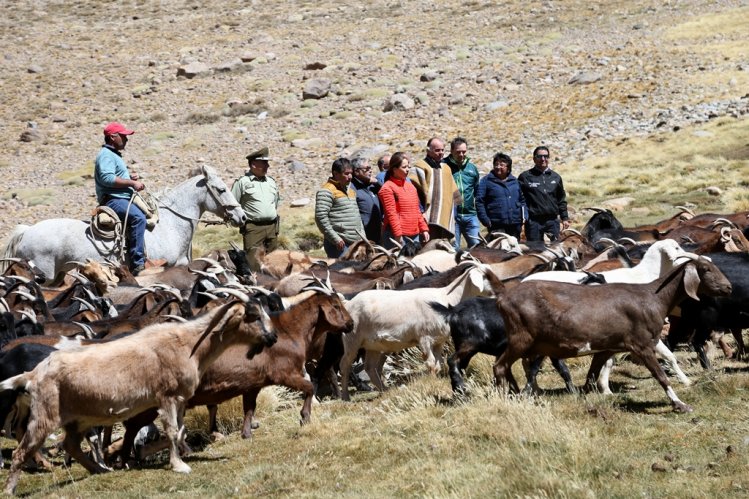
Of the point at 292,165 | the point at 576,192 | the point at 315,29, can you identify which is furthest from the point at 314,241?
the point at 315,29

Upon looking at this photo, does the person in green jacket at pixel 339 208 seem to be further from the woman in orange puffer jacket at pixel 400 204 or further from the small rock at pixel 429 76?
the small rock at pixel 429 76

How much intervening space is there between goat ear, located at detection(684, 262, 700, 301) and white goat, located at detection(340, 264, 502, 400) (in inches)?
84.1

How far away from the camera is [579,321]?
9000 millimetres

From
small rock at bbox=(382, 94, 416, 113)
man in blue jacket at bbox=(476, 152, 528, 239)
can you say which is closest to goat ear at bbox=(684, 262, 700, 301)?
man in blue jacket at bbox=(476, 152, 528, 239)

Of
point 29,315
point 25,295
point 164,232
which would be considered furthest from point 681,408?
point 164,232

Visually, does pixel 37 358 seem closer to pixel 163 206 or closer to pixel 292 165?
pixel 163 206

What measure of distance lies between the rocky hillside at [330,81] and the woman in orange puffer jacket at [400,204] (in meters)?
18.6

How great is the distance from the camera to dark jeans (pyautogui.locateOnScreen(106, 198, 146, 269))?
50.7 feet

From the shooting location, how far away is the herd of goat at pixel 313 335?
8.09m

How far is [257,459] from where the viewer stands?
856 cm

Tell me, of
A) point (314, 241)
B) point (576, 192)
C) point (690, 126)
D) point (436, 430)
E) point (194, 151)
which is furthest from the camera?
point (194, 151)

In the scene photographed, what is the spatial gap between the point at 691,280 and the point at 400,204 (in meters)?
6.33

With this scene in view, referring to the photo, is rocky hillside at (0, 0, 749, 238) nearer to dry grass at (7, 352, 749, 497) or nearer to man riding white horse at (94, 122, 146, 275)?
Answer: man riding white horse at (94, 122, 146, 275)

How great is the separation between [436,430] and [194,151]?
3497 centimetres
